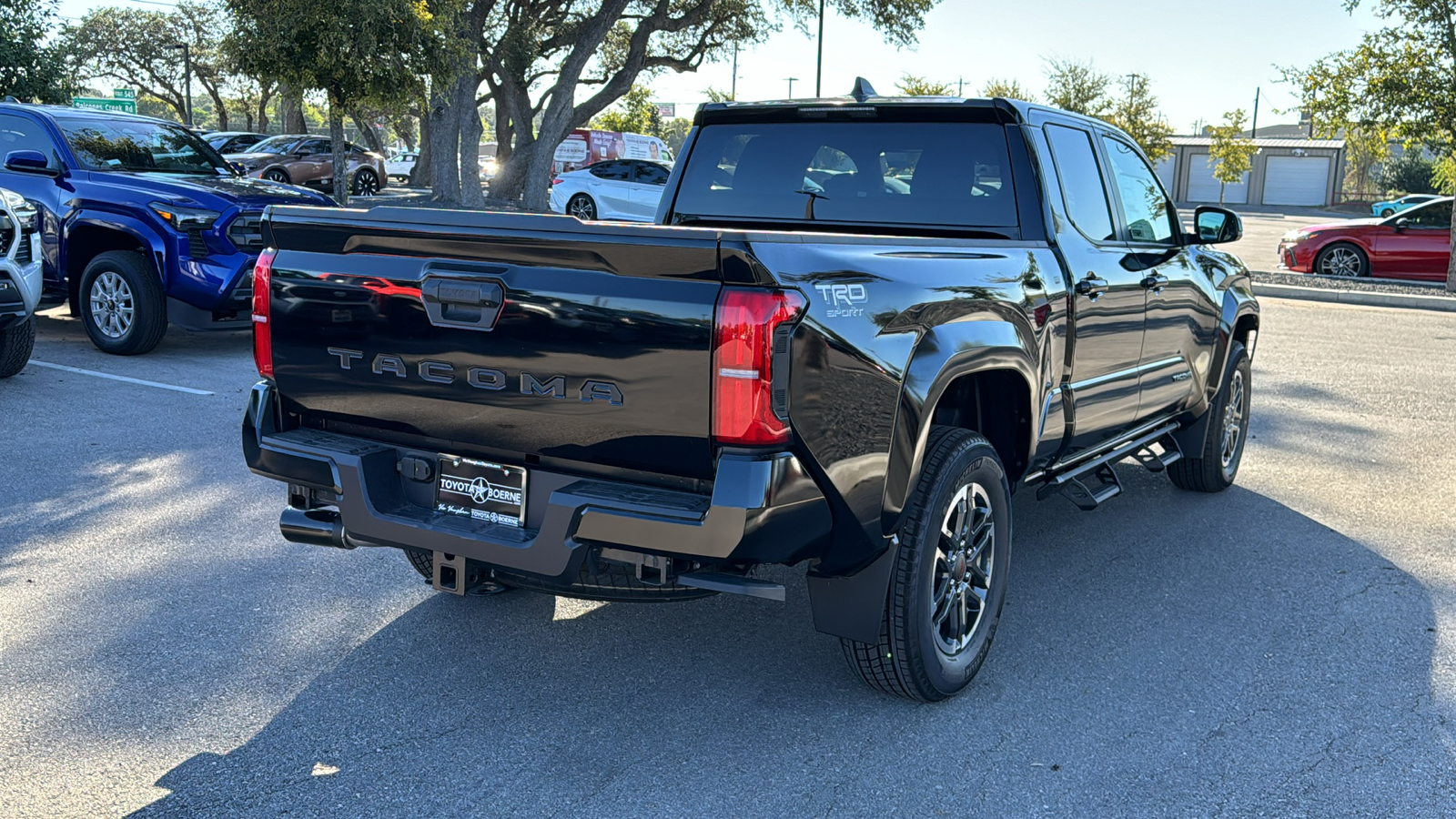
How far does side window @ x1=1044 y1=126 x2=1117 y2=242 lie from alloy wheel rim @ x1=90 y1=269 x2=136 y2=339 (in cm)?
751

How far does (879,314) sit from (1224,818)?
160cm

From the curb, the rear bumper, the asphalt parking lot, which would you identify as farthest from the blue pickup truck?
the curb

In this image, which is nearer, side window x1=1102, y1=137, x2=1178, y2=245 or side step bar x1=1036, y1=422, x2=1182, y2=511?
side step bar x1=1036, y1=422, x2=1182, y2=511

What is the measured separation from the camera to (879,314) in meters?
3.25

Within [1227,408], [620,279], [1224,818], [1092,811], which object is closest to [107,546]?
[620,279]

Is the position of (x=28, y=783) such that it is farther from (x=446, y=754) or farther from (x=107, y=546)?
(x=107, y=546)

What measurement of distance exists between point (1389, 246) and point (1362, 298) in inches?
124

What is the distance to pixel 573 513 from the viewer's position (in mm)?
3123

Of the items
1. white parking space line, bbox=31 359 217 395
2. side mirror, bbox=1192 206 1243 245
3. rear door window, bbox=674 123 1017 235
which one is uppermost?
rear door window, bbox=674 123 1017 235

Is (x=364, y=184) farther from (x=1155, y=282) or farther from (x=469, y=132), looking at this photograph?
(x=1155, y=282)

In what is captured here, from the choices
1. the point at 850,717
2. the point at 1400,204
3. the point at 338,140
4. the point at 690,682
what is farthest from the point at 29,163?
the point at 1400,204

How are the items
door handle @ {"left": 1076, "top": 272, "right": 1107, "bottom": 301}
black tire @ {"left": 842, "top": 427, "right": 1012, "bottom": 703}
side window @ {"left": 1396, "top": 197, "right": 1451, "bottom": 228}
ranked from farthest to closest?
side window @ {"left": 1396, "top": 197, "right": 1451, "bottom": 228} < door handle @ {"left": 1076, "top": 272, "right": 1107, "bottom": 301} < black tire @ {"left": 842, "top": 427, "right": 1012, "bottom": 703}

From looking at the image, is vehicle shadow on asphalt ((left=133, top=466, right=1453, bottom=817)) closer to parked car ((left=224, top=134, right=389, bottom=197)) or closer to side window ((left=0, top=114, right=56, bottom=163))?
side window ((left=0, top=114, right=56, bottom=163))

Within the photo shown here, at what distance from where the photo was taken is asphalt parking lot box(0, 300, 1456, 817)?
127 inches
